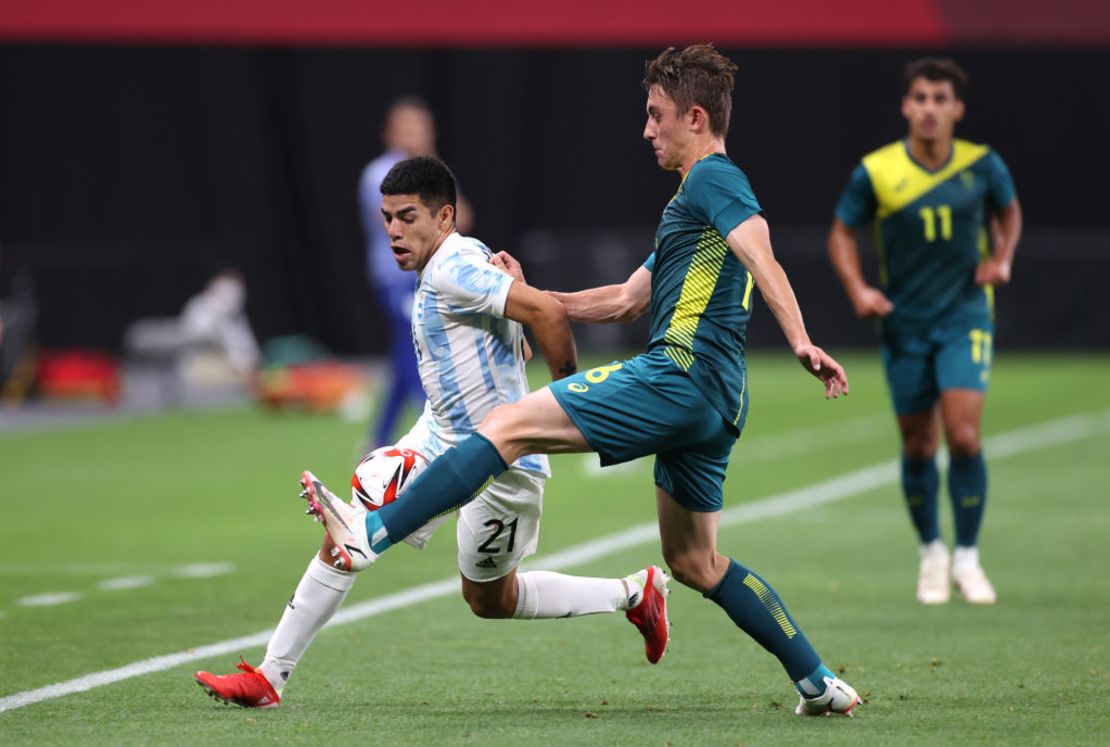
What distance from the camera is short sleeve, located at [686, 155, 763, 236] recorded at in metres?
5.79

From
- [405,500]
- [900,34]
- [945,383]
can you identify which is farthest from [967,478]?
[900,34]

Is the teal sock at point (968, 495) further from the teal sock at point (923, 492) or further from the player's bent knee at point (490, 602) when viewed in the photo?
the player's bent knee at point (490, 602)

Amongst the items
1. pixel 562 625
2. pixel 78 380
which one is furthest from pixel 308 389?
pixel 562 625

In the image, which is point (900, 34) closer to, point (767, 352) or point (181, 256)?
point (767, 352)

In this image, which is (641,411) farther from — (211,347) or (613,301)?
(211,347)

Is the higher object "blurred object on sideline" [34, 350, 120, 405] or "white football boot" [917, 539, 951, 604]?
"white football boot" [917, 539, 951, 604]

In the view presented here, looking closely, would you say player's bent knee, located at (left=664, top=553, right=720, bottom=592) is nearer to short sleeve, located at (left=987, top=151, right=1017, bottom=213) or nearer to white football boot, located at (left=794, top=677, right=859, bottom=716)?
white football boot, located at (left=794, top=677, right=859, bottom=716)

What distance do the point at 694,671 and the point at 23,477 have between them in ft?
29.5

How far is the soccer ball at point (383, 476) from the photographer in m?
5.92

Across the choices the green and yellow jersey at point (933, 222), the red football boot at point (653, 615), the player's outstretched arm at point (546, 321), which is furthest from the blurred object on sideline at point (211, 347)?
the player's outstretched arm at point (546, 321)

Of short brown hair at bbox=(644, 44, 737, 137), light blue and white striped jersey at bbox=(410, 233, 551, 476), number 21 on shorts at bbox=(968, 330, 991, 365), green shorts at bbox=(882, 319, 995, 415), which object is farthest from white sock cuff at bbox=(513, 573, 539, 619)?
number 21 on shorts at bbox=(968, 330, 991, 365)

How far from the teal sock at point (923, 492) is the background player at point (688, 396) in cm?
316

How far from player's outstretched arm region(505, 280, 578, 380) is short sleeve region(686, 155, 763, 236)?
0.53 metres

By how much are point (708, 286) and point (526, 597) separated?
50.4 inches
